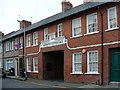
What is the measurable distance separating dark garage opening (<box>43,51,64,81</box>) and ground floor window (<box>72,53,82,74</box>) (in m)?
5.90

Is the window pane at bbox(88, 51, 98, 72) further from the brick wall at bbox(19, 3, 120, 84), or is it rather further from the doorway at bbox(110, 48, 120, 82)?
the doorway at bbox(110, 48, 120, 82)

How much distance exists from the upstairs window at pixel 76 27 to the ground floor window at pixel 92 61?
2606 millimetres

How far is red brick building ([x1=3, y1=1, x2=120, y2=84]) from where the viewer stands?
20062mm

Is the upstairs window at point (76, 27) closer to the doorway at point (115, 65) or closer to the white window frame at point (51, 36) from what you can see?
the white window frame at point (51, 36)

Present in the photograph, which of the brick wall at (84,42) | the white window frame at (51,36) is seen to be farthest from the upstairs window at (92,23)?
the white window frame at (51,36)

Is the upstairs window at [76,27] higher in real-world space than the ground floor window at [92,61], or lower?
higher

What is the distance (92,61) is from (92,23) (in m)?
3.18

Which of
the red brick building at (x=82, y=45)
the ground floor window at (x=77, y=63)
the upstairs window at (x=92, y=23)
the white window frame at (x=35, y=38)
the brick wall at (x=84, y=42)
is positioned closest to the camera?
the red brick building at (x=82, y=45)

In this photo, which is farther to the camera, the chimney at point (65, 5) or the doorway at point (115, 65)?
the chimney at point (65, 5)

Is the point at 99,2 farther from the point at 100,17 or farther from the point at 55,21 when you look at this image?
the point at 55,21

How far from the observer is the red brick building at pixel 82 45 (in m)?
20.1

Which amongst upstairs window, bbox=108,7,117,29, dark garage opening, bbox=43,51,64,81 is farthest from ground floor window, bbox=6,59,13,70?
upstairs window, bbox=108,7,117,29

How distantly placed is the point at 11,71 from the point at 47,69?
10771 mm

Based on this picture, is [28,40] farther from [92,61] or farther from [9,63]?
[92,61]
